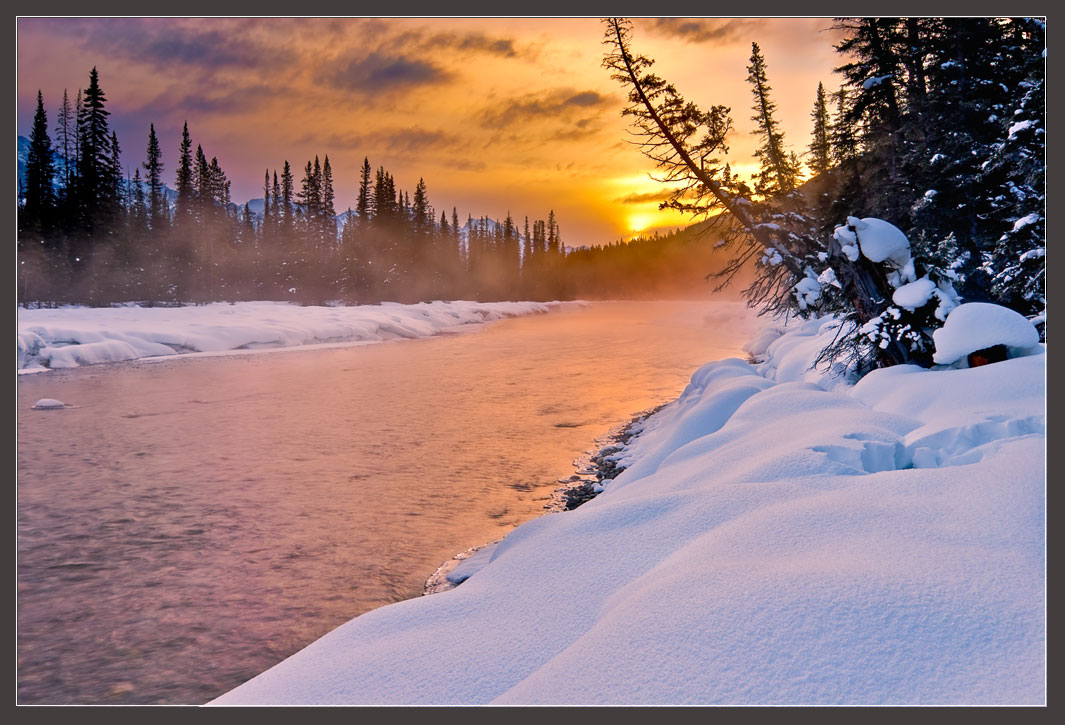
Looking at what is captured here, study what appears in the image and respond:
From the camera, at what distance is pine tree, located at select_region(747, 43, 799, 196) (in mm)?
4996

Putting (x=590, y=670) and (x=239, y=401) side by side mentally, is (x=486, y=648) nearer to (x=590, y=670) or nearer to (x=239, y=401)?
(x=590, y=670)

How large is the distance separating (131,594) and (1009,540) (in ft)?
18.2

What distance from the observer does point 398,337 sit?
2970 cm

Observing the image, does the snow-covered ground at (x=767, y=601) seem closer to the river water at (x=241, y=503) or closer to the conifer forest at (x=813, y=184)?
the river water at (x=241, y=503)

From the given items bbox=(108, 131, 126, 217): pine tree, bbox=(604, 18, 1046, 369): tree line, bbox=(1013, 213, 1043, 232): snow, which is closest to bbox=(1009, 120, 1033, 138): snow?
bbox=(604, 18, 1046, 369): tree line

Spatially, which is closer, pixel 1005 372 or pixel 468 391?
pixel 1005 372

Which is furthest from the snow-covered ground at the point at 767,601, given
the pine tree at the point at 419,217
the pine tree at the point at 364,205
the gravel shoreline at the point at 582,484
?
the pine tree at the point at 419,217

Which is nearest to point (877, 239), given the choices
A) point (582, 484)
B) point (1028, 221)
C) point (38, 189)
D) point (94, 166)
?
point (1028, 221)

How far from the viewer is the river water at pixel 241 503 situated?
148 inches

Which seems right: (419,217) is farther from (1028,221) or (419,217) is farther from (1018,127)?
(1018,127)

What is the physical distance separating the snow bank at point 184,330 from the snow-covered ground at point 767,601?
36.7ft

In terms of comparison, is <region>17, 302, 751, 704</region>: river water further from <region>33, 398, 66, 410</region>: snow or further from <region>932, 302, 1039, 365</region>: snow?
<region>932, 302, 1039, 365</region>: snow

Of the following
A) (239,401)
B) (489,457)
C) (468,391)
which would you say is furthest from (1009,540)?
(239,401)

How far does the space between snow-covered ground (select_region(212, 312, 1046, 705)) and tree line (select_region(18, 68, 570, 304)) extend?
510cm
